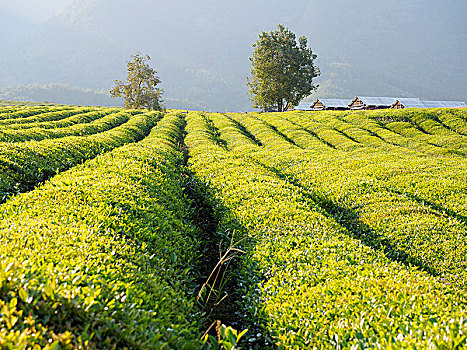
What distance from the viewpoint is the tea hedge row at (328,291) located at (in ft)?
17.1

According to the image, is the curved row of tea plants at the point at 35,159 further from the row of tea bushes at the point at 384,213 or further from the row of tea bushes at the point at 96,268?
the row of tea bushes at the point at 384,213

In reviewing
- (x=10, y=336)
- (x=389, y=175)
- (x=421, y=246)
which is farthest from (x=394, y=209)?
(x=10, y=336)

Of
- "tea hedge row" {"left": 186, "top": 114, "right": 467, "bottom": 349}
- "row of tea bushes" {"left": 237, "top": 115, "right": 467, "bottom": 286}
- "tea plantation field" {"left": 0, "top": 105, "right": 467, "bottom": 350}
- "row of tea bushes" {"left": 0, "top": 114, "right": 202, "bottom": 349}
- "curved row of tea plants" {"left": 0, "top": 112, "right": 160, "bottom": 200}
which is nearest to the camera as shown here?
"row of tea bushes" {"left": 0, "top": 114, "right": 202, "bottom": 349}

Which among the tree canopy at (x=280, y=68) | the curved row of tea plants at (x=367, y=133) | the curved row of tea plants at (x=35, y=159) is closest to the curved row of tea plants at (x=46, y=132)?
the curved row of tea plants at (x=35, y=159)

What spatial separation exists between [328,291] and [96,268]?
4.84 meters

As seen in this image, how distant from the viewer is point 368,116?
49344 millimetres

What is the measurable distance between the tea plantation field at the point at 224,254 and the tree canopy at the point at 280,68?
55.5m

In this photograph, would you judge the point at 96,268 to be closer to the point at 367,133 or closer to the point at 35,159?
the point at 35,159

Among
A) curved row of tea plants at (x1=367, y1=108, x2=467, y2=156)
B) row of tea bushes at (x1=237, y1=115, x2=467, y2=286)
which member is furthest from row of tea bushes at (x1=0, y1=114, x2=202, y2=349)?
curved row of tea plants at (x1=367, y1=108, x2=467, y2=156)

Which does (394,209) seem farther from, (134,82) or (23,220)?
(134,82)

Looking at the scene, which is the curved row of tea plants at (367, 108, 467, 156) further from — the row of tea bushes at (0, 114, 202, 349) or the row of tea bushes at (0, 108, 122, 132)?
the row of tea bushes at (0, 108, 122, 132)

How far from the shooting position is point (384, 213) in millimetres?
11703

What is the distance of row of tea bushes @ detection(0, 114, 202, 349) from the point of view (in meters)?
3.98

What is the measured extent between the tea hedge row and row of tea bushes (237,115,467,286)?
1.65 meters
